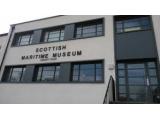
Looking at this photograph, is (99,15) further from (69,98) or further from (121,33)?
(69,98)

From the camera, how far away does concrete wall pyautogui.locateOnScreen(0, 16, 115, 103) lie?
7414 millimetres

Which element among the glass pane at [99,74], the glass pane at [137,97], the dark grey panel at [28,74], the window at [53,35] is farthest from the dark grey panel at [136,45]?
the dark grey panel at [28,74]

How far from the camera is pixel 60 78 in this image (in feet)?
27.5

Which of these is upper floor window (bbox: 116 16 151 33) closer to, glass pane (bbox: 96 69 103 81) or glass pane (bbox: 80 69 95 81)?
glass pane (bbox: 96 69 103 81)

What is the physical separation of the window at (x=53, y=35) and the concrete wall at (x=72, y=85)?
0.59 meters

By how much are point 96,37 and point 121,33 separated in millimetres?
1514

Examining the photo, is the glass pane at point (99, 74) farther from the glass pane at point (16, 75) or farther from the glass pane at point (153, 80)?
the glass pane at point (16, 75)

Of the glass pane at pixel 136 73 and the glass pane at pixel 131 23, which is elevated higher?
the glass pane at pixel 131 23

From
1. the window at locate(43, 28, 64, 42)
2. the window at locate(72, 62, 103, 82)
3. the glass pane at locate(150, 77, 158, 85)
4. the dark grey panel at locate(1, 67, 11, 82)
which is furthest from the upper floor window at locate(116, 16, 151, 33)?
the dark grey panel at locate(1, 67, 11, 82)

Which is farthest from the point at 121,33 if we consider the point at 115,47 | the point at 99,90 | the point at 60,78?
the point at 60,78

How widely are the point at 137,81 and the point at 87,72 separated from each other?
9.28ft

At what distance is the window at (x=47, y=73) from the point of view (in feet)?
29.3

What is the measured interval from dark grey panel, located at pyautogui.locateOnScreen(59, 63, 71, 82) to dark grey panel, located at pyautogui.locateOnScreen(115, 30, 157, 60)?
118 inches

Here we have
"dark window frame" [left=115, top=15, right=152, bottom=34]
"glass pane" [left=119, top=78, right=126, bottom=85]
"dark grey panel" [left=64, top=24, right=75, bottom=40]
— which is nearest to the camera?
"glass pane" [left=119, top=78, right=126, bottom=85]
